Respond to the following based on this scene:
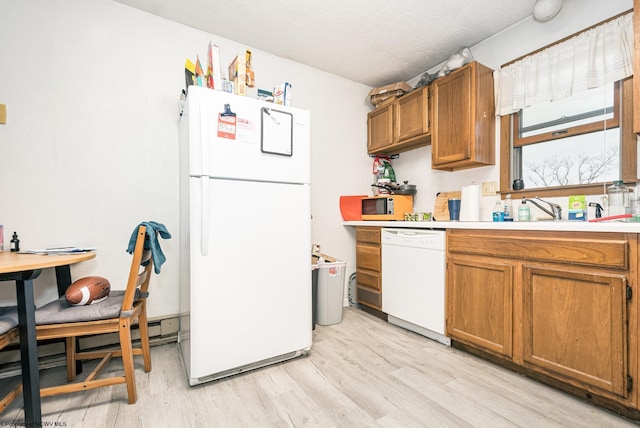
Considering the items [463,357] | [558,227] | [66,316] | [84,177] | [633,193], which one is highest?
[84,177]

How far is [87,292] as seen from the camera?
1.56 m

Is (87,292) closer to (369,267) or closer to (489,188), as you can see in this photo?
(369,267)

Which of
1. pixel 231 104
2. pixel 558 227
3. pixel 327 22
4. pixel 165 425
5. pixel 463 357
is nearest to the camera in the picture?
pixel 165 425

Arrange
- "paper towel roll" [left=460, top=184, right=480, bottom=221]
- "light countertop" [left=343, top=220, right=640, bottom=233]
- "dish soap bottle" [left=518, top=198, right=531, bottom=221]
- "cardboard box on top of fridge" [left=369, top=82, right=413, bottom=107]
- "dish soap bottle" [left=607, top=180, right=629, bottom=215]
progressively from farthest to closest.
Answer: "cardboard box on top of fridge" [left=369, top=82, right=413, bottom=107], "paper towel roll" [left=460, top=184, right=480, bottom=221], "dish soap bottle" [left=518, top=198, right=531, bottom=221], "dish soap bottle" [left=607, top=180, right=629, bottom=215], "light countertop" [left=343, top=220, right=640, bottom=233]

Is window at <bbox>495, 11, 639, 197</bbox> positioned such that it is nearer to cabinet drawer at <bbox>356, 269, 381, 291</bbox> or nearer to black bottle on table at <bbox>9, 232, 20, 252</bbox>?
cabinet drawer at <bbox>356, 269, 381, 291</bbox>

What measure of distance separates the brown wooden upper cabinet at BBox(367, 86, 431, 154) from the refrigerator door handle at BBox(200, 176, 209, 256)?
6.73 feet

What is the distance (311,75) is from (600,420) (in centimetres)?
326

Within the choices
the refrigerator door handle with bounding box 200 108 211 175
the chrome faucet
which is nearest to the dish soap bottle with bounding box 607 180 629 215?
the chrome faucet

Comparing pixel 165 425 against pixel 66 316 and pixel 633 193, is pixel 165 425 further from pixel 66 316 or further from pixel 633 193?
pixel 633 193

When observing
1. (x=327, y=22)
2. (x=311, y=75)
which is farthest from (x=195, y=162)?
(x=311, y=75)

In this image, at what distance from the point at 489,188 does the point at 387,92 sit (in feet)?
4.70

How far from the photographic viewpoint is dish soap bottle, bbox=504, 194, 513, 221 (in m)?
2.35

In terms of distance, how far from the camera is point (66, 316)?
1415mm

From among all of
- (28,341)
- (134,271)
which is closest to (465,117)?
(134,271)
